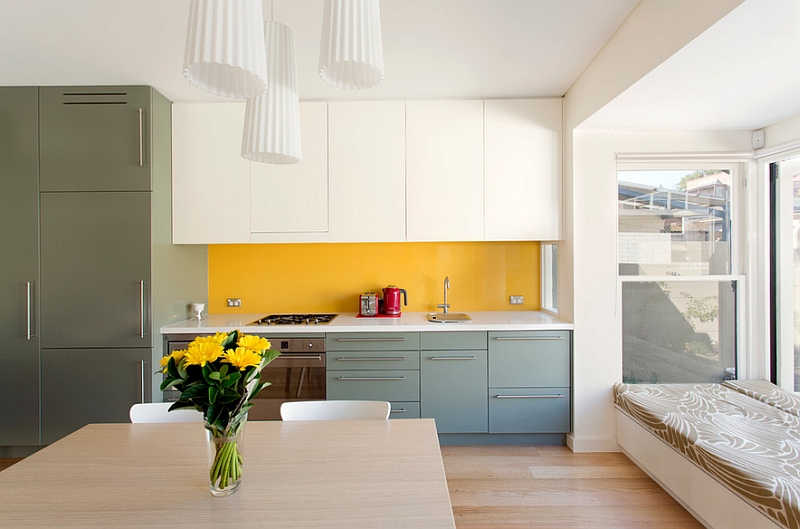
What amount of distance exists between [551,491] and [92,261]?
326cm

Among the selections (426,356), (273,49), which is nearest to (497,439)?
(426,356)

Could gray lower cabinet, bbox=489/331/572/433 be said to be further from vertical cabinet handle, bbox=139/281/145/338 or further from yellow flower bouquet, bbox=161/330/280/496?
vertical cabinet handle, bbox=139/281/145/338

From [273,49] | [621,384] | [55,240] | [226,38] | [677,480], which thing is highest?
[273,49]

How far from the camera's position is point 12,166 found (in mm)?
2754

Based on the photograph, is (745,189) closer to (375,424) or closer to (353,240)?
(353,240)

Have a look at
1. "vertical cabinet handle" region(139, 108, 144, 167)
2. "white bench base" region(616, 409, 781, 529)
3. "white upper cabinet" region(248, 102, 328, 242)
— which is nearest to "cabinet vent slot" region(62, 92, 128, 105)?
"vertical cabinet handle" region(139, 108, 144, 167)

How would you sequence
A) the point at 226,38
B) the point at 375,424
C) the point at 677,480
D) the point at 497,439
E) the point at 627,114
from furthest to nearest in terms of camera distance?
the point at 497,439 → the point at 627,114 → the point at 677,480 → the point at 375,424 → the point at 226,38

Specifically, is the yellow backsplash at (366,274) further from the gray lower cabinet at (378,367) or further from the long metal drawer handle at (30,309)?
the long metal drawer handle at (30,309)

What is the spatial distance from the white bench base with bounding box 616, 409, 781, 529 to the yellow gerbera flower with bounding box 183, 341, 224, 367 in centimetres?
210

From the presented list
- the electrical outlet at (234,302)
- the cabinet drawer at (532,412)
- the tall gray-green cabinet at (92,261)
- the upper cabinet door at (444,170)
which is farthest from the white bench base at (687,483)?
the tall gray-green cabinet at (92,261)

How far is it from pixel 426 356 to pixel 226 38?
2330mm

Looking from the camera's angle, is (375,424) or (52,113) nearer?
(375,424)

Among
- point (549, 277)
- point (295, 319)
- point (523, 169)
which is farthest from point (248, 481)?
point (549, 277)

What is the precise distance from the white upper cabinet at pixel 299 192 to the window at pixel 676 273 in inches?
85.9
